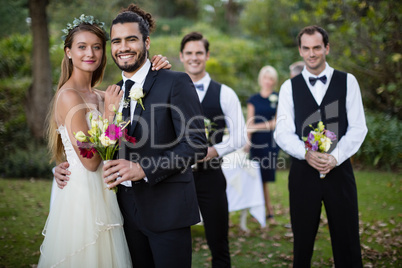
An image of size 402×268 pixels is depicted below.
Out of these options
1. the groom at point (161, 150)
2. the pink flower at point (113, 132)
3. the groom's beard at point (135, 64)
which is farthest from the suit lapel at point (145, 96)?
the pink flower at point (113, 132)

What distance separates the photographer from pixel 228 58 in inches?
623

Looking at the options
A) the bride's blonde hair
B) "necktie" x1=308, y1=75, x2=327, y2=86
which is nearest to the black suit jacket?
the bride's blonde hair

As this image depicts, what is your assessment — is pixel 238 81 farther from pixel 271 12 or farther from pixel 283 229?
pixel 283 229

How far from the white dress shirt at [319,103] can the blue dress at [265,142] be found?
3025 mm

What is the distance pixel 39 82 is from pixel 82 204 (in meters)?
7.85

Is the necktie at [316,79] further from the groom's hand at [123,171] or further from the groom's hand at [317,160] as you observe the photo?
the groom's hand at [123,171]

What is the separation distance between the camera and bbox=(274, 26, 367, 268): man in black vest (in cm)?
350

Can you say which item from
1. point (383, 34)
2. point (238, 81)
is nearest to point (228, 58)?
point (238, 81)

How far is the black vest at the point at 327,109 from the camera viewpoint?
3.62 m

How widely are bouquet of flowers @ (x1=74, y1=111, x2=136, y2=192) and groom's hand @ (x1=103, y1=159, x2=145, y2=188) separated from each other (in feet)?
0.37

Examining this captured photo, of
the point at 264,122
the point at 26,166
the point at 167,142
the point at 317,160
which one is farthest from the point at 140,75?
the point at 26,166

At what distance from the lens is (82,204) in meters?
2.96

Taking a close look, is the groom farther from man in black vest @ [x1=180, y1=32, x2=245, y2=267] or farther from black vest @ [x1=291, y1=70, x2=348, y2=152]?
black vest @ [x1=291, y1=70, x2=348, y2=152]

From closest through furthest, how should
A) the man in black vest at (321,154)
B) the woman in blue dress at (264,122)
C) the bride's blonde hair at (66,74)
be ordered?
the bride's blonde hair at (66,74), the man in black vest at (321,154), the woman in blue dress at (264,122)
